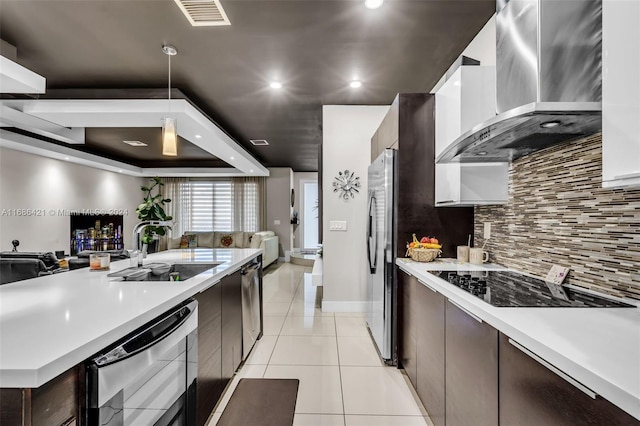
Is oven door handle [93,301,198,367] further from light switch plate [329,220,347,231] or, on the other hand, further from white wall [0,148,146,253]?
white wall [0,148,146,253]

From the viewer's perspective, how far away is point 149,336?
1.14 meters

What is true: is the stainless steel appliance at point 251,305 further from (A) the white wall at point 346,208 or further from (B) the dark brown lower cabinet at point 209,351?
(A) the white wall at point 346,208

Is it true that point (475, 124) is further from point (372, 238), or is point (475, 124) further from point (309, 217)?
point (309, 217)

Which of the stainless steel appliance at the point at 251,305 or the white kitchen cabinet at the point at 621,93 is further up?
the white kitchen cabinet at the point at 621,93

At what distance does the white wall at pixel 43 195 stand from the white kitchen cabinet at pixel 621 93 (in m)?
7.25

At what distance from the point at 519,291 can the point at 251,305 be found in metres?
2.08

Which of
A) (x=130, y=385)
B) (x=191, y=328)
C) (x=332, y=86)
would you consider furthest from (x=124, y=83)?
(x=130, y=385)

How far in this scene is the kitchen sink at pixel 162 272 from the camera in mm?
1789

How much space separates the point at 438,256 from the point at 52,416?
2.48 metres

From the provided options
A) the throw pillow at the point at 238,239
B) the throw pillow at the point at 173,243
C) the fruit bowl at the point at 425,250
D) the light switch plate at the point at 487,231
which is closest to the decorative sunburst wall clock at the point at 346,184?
the fruit bowl at the point at 425,250

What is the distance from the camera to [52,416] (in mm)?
786

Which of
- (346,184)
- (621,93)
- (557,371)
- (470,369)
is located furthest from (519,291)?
(346,184)

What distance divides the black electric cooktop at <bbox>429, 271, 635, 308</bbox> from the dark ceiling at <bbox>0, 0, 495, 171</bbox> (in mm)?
1894

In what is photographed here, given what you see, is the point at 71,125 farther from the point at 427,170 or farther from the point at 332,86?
the point at 427,170
